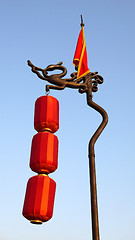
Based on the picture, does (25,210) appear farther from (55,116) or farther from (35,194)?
(55,116)

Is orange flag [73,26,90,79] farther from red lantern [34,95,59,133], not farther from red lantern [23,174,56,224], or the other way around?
red lantern [23,174,56,224]

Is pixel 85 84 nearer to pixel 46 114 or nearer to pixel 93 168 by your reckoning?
pixel 46 114

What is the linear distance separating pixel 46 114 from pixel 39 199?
4.95ft

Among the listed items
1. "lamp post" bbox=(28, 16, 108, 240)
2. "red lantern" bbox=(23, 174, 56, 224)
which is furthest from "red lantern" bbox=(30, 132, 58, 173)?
"lamp post" bbox=(28, 16, 108, 240)

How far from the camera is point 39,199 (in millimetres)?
4121

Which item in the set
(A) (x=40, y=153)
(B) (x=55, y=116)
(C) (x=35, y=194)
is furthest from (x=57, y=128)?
(C) (x=35, y=194)

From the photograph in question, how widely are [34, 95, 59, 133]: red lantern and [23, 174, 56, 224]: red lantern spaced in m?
0.91

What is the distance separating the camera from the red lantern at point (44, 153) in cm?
440

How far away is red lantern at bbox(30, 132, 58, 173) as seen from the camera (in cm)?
440

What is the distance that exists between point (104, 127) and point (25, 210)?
188 cm

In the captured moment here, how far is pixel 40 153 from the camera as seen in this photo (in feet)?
14.7

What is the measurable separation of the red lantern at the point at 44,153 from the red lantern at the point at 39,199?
0.48 feet

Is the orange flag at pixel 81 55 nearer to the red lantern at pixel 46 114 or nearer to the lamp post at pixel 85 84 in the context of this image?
the lamp post at pixel 85 84

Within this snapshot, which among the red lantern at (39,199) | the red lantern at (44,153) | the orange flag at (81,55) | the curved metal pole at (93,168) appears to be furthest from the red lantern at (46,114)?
the orange flag at (81,55)
